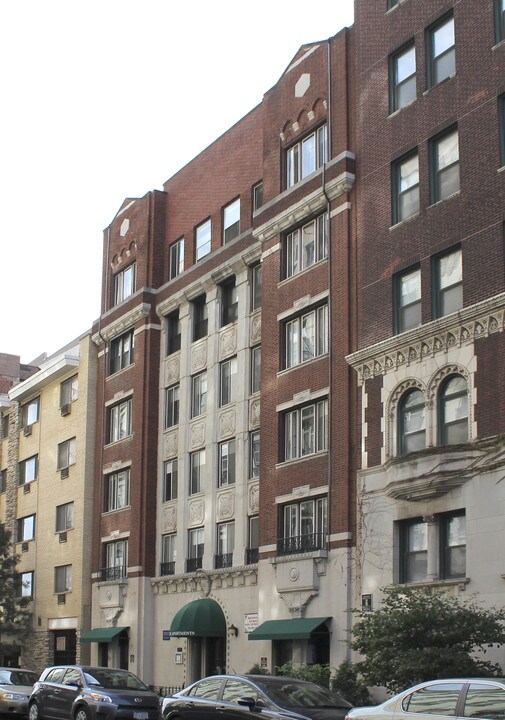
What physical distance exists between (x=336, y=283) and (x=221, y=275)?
844 centimetres

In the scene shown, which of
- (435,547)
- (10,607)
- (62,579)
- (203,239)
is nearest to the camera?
(435,547)

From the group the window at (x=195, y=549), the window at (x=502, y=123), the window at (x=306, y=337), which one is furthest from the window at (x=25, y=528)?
the window at (x=502, y=123)

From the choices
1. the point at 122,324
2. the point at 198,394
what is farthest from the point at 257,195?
the point at 122,324

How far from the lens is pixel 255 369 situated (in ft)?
124

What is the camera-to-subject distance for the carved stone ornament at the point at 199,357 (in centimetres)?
4087

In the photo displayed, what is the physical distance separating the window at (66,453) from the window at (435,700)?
34.6 metres

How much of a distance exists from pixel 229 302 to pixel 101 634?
551 inches

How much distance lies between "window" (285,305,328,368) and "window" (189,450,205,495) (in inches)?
281

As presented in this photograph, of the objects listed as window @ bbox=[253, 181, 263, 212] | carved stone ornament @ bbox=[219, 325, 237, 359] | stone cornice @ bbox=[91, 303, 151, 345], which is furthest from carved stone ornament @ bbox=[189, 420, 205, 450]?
window @ bbox=[253, 181, 263, 212]

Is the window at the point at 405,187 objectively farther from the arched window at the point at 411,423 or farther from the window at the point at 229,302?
the window at the point at 229,302

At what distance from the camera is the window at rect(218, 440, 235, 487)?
125ft

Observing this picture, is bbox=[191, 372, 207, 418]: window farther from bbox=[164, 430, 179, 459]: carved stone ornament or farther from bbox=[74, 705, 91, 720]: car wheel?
bbox=[74, 705, 91, 720]: car wheel

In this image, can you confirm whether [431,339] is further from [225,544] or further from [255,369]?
[225,544]

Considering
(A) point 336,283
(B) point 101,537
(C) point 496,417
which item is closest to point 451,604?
(C) point 496,417
